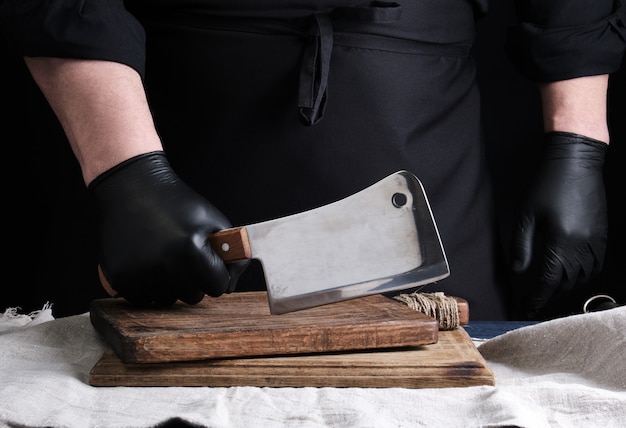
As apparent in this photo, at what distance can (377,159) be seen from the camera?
1123 mm

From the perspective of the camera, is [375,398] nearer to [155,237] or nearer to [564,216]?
[155,237]

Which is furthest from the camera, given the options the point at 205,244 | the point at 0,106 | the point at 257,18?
the point at 0,106

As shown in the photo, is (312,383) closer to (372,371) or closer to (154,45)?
(372,371)

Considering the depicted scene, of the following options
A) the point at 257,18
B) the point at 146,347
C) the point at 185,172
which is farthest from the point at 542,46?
the point at 146,347

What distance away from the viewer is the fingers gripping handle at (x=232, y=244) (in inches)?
31.1

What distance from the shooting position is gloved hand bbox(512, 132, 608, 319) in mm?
1217

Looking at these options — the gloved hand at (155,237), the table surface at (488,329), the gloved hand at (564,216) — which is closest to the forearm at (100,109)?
the gloved hand at (155,237)

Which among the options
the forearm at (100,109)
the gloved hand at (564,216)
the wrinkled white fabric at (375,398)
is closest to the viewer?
the wrinkled white fabric at (375,398)

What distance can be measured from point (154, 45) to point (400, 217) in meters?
0.52

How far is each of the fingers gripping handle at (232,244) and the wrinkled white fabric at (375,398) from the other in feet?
0.50

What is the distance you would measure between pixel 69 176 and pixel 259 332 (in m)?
0.92

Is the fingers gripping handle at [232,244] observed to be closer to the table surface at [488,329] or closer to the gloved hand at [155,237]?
the gloved hand at [155,237]

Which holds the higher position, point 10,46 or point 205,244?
point 10,46

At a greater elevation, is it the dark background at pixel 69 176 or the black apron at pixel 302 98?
→ the black apron at pixel 302 98
